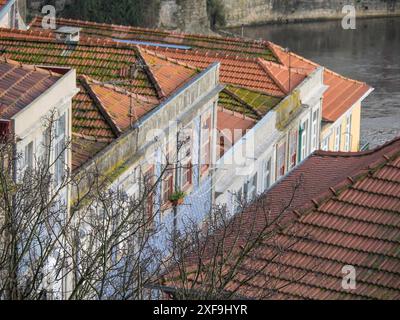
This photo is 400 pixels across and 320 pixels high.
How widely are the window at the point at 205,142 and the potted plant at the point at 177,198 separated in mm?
2160

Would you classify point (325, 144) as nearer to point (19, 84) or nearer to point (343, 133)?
point (343, 133)

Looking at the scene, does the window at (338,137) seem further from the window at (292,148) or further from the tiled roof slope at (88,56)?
the tiled roof slope at (88,56)

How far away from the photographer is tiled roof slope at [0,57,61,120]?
1028 inches

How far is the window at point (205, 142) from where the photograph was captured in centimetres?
3484

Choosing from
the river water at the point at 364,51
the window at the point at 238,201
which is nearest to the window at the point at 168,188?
the window at the point at 238,201

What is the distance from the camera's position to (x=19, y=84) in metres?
27.3

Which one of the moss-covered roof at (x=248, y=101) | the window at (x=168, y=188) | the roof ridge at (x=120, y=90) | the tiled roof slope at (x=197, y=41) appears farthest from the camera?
the tiled roof slope at (x=197, y=41)

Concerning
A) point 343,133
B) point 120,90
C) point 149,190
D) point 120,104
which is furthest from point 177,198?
point 343,133

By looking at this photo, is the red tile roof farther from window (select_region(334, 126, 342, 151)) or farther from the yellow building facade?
window (select_region(334, 126, 342, 151))

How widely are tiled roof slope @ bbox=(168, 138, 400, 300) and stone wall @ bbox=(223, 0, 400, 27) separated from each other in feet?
249

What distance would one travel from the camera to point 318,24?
9962 cm

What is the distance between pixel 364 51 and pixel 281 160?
51.5 m
